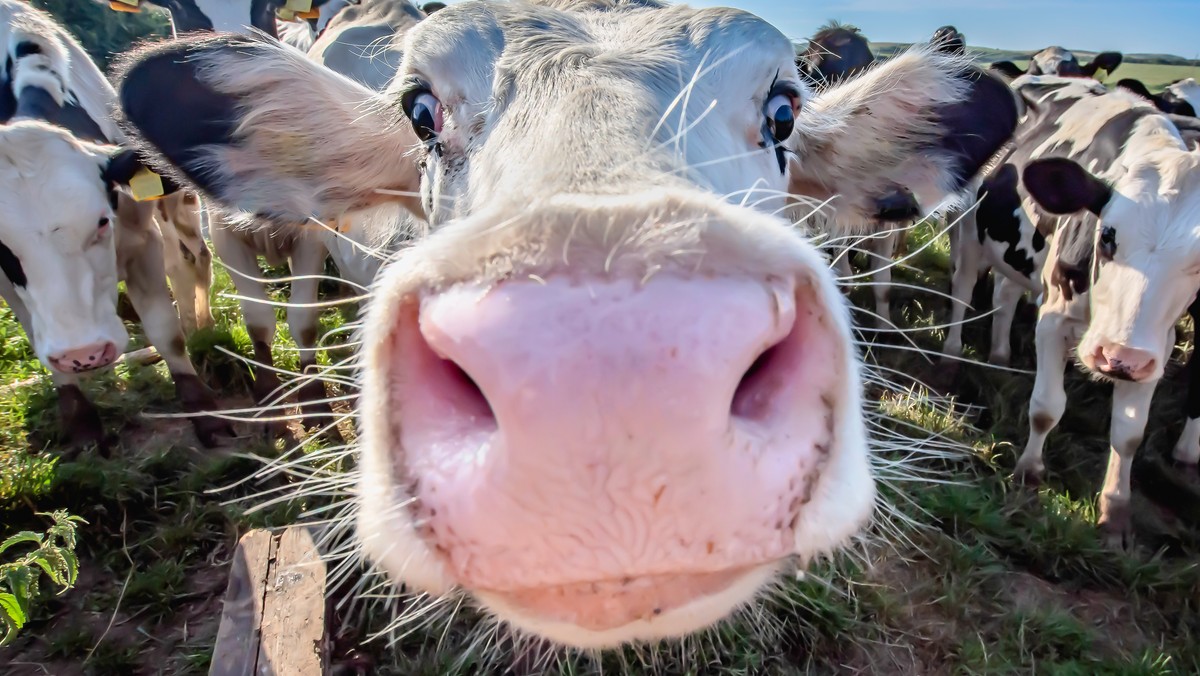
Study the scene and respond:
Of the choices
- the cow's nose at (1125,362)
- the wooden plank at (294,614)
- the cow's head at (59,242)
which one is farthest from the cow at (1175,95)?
the cow's head at (59,242)

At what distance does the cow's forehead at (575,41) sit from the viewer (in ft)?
5.40

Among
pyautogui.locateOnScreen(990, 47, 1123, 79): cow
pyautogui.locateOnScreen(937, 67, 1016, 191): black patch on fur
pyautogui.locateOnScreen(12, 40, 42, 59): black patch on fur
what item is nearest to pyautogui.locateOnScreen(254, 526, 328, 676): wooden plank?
pyautogui.locateOnScreen(937, 67, 1016, 191): black patch on fur

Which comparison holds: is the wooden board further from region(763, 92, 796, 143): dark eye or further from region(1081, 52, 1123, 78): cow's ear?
region(1081, 52, 1123, 78): cow's ear

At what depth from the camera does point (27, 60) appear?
4.26 m

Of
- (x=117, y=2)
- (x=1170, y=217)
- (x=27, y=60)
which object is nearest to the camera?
(x=1170, y=217)

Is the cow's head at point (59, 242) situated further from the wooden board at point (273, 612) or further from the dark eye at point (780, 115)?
the dark eye at point (780, 115)

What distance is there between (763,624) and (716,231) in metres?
2.29

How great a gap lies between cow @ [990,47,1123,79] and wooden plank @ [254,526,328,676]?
7.78 metres

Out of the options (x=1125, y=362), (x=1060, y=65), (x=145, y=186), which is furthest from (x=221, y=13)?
(x=1060, y=65)

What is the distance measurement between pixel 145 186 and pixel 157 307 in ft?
2.85

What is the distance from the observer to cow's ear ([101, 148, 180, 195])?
345 centimetres

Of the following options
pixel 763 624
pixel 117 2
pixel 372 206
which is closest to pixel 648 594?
pixel 763 624

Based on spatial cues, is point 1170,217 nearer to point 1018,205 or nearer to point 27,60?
point 1018,205

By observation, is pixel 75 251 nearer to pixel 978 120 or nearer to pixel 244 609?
pixel 244 609
